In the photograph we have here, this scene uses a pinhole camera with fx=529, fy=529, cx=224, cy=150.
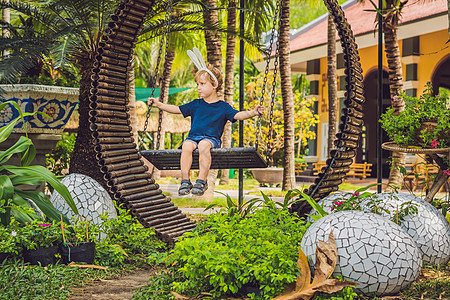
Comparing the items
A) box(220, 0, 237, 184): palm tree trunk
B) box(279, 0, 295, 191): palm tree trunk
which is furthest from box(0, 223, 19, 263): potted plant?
box(279, 0, 295, 191): palm tree trunk

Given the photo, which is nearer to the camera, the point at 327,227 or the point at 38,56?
the point at 327,227

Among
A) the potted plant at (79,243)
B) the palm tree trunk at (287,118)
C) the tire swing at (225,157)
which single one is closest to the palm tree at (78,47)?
the tire swing at (225,157)

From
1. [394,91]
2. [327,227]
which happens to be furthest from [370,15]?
[327,227]

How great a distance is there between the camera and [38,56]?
299 inches

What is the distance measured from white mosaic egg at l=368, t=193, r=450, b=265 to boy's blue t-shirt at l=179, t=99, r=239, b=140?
1.75m

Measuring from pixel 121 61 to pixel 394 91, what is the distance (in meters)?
5.67

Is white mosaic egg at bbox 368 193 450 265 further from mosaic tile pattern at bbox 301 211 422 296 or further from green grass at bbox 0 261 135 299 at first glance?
green grass at bbox 0 261 135 299

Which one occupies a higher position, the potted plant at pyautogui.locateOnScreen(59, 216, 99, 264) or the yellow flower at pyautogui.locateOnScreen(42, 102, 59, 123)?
the yellow flower at pyautogui.locateOnScreen(42, 102, 59, 123)

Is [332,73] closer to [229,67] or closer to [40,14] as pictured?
[229,67]

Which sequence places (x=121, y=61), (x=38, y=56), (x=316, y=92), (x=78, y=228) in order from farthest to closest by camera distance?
1. (x=316, y=92)
2. (x=38, y=56)
3. (x=121, y=61)
4. (x=78, y=228)

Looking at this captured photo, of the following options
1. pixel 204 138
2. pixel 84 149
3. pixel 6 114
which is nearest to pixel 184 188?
pixel 204 138

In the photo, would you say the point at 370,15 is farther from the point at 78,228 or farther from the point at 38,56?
the point at 78,228

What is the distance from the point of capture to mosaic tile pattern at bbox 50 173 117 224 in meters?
4.73

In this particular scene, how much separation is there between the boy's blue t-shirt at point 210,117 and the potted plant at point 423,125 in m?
1.64
